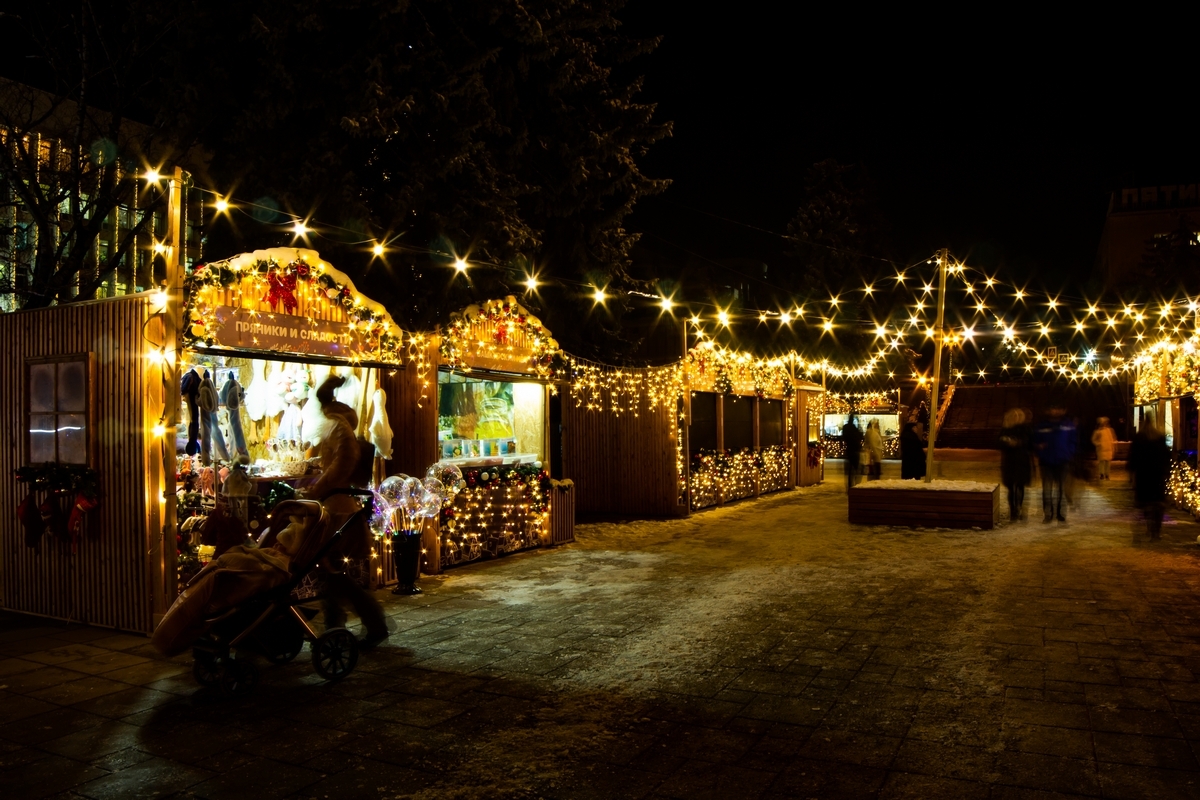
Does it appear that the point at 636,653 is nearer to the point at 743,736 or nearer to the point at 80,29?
the point at 743,736

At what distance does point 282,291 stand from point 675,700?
5.26 metres

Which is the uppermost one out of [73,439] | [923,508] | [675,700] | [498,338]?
[498,338]

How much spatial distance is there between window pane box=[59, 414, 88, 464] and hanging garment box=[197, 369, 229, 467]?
959mm

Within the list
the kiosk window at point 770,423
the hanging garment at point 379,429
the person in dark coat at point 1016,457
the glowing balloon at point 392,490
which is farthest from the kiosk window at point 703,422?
the glowing balloon at point 392,490

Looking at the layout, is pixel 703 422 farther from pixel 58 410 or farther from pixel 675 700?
pixel 675 700

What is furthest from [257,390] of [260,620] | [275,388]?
[260,620]

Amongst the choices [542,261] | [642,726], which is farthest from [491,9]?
[642,726]

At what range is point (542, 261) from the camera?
18.0 m

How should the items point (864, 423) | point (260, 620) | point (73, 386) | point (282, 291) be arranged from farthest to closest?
point (864, 423)
point (282, 291)
point (73, 386)
point (260, 620)

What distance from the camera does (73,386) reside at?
7.41m

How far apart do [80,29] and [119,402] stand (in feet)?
Result: 38.0

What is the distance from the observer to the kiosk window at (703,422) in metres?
17.1

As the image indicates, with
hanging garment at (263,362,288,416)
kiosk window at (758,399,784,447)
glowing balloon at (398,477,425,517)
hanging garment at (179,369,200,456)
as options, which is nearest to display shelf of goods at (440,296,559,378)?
hanging garment at (263,362,288,416)

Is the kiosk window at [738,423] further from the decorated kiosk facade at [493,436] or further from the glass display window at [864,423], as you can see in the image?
the glass display window at [864,423]
